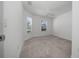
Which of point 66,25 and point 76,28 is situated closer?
point 76,28

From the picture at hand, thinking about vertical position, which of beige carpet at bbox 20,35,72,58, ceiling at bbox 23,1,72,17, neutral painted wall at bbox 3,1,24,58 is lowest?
beige carpet at bbox 20,35,72,58

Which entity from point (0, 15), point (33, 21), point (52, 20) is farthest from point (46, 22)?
point (0, 15)

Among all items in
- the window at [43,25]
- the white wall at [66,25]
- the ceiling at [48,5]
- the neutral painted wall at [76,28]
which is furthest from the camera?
the window at [43,25]

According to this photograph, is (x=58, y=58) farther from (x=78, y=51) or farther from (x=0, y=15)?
(x=0, y=15)

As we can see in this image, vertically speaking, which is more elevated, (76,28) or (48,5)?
(48,5)

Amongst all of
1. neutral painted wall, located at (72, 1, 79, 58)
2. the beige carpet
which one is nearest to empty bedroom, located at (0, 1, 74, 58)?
the beige carpet

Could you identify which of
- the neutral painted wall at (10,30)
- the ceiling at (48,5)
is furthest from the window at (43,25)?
the neutral painted wall at (10,30)

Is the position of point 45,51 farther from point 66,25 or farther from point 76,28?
point 66,25

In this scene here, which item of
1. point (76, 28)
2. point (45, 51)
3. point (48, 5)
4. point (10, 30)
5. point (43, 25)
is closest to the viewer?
point (10, 30)

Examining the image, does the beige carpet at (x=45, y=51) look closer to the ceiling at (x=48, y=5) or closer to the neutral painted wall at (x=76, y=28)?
the neutral painted wall at (x=76, y=28)

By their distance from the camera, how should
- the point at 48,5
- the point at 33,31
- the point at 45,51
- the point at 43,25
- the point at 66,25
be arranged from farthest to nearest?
the point at 43,25
the point at 33,31
the point at 66,25
the point at 48,5
the point at 45,51

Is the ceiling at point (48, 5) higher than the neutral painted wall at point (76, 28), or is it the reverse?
the ceiling at point (48, 5)

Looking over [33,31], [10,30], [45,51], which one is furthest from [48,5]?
[33,31]

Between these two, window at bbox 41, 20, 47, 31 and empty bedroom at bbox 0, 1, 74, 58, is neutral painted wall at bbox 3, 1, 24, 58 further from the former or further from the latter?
window at bbox 41, 20, 47, 31
